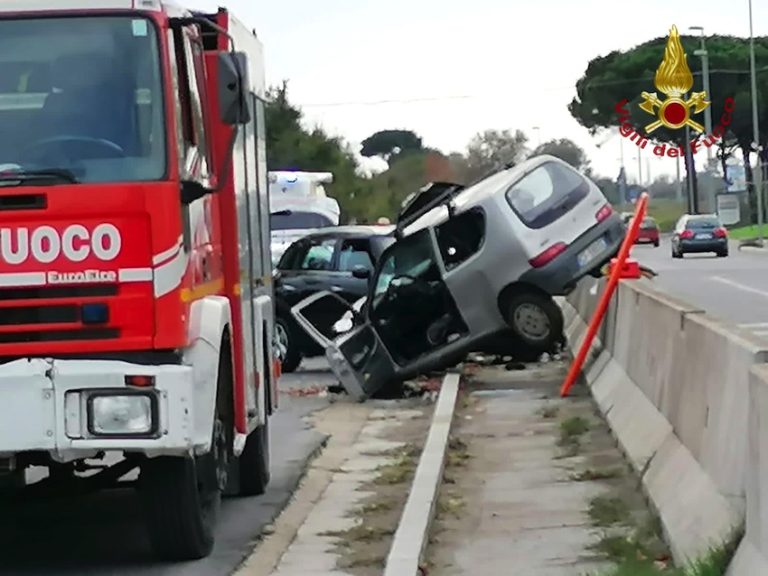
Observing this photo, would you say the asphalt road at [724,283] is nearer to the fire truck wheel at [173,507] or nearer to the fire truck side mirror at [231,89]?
the fire truck wheel at [173,507]

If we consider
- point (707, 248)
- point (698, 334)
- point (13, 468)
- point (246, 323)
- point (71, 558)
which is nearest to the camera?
point (13, 468)

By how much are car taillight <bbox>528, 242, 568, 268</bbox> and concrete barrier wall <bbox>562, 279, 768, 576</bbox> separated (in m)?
5.81

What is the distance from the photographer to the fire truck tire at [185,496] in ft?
30.3

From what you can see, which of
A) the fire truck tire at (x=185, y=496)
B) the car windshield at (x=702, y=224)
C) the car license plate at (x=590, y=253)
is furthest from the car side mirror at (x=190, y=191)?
the car windshield at (x=702, y=224)

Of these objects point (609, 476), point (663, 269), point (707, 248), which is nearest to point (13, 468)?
point (609, 476)

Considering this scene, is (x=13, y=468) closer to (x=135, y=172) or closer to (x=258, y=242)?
(x=135, y=172)

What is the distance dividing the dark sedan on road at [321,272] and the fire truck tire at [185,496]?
41.5 ft

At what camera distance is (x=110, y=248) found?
8547 mm

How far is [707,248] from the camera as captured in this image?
210 feet

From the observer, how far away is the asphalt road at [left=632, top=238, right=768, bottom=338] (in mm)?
28328

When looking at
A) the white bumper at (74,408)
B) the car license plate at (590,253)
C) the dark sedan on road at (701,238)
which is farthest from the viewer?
the dark sedan on road at (701,238)

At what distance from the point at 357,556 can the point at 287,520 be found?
5.10 ft

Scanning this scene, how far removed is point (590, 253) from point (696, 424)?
36.8ft

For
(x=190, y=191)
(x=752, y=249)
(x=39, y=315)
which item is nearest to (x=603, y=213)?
(x=190, y=191)
